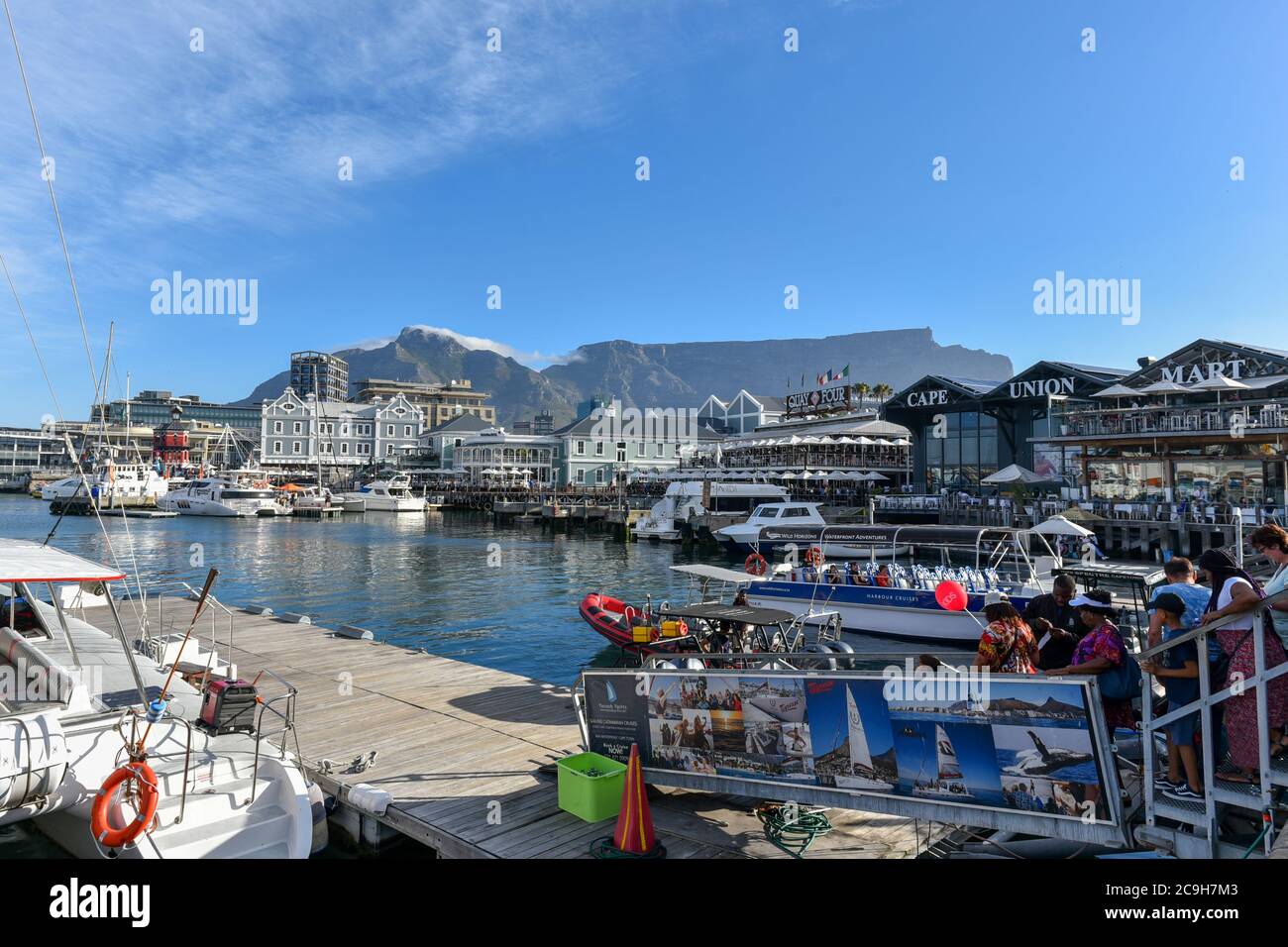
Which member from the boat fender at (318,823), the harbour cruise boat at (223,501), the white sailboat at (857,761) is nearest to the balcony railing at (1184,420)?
the white sailboat at (857,761)

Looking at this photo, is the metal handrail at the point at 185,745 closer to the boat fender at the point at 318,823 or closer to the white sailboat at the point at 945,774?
the boat fender at the point at 318,823

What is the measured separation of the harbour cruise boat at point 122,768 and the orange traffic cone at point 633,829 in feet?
10.3

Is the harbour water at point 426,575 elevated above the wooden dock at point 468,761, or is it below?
below

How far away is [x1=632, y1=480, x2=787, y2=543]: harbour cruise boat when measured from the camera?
56969 millimetres

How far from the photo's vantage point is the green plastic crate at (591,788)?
297 inches

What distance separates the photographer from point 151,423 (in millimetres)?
194625

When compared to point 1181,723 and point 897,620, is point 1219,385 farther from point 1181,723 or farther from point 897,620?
point 1181,723

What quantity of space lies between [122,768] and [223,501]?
83.0 m

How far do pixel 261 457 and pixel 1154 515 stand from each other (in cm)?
11114

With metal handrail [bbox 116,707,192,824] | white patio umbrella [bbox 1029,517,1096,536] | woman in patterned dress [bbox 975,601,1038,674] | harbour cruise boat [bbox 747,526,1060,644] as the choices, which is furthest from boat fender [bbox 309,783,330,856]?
white patio umbrella [bbox 1029,517,1096,536]

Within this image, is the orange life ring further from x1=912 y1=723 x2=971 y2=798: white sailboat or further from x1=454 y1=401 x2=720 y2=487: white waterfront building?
x1=454 y1=401 x2=720 y2=487: white waterfront building

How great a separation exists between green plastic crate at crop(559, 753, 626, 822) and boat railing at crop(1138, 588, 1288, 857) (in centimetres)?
476

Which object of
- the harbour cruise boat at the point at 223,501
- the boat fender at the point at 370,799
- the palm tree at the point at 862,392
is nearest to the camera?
the boat fender at the point at 370,799
